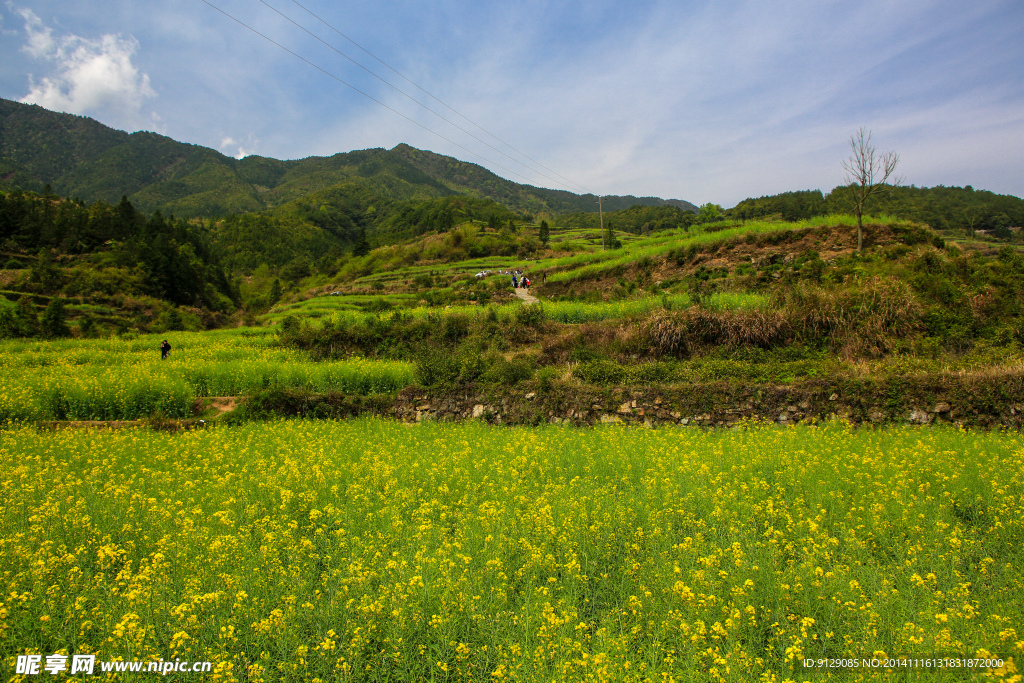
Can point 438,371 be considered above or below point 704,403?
above

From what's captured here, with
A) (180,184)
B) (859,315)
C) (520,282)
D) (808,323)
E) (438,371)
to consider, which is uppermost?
(180,184)

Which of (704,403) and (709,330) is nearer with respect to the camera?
(704,403)

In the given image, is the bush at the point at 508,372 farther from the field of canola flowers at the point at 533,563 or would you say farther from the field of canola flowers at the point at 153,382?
the field of canola flowers at the point at 533,563

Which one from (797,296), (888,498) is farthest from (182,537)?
(797,296)

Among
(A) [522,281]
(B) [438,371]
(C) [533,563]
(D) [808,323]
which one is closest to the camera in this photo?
(C) [533,563]

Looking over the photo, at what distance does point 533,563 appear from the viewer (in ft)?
14.2

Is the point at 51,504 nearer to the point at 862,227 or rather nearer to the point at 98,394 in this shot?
the point at 98,394

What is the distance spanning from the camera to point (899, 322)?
13.2 m

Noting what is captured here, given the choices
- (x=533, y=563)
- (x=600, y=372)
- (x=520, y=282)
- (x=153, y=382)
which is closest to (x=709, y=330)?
(x=600, y=372)

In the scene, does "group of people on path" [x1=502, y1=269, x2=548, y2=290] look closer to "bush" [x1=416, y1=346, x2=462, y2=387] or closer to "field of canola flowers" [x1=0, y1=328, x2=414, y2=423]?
"field of canola flowers" [x1=0, y1=328, x2=414, y2=423]

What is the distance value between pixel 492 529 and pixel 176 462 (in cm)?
655

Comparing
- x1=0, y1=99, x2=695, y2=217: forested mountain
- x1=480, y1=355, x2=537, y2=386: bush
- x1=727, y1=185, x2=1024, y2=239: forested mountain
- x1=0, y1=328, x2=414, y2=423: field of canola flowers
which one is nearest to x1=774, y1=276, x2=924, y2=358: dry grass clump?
x1=480, y1=355, x2=537, y2=386: bush

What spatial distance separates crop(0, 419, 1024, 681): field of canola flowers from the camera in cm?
323

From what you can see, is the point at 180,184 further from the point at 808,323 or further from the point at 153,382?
the point at 808,323
